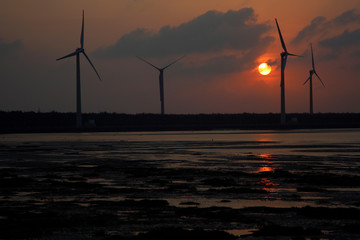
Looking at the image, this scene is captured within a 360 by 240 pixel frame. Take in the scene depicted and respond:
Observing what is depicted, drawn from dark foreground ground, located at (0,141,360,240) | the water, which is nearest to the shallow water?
dark foreground ground, located at (0,141,360,240)

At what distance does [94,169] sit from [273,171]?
389 inches

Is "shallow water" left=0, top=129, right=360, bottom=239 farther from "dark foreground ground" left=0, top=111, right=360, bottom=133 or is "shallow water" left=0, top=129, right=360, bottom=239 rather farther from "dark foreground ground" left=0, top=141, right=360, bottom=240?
"dark foreground ground" left=0, top=111, right=360, bottom=133

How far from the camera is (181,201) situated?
22.0m

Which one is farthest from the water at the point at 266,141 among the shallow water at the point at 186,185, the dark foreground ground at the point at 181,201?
the dark foreground ground at the point at 181,201

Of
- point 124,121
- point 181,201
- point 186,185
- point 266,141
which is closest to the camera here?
point 181,201

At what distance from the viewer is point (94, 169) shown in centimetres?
3597

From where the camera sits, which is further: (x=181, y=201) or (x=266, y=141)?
(x=266, y=141)

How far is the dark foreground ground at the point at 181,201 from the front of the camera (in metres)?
16.3

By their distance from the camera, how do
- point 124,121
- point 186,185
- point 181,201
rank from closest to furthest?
point 181,201, point 186,185, point 124,121

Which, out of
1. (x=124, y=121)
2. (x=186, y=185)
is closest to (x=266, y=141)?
(x=186, y=185)

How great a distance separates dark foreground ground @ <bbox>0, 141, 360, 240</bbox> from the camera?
1627 cm

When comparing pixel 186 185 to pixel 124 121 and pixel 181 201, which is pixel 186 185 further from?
pixel 124 121

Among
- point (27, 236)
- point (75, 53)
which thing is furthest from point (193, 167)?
point (75, 53)

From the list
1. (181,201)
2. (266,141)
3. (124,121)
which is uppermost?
(124,121)
